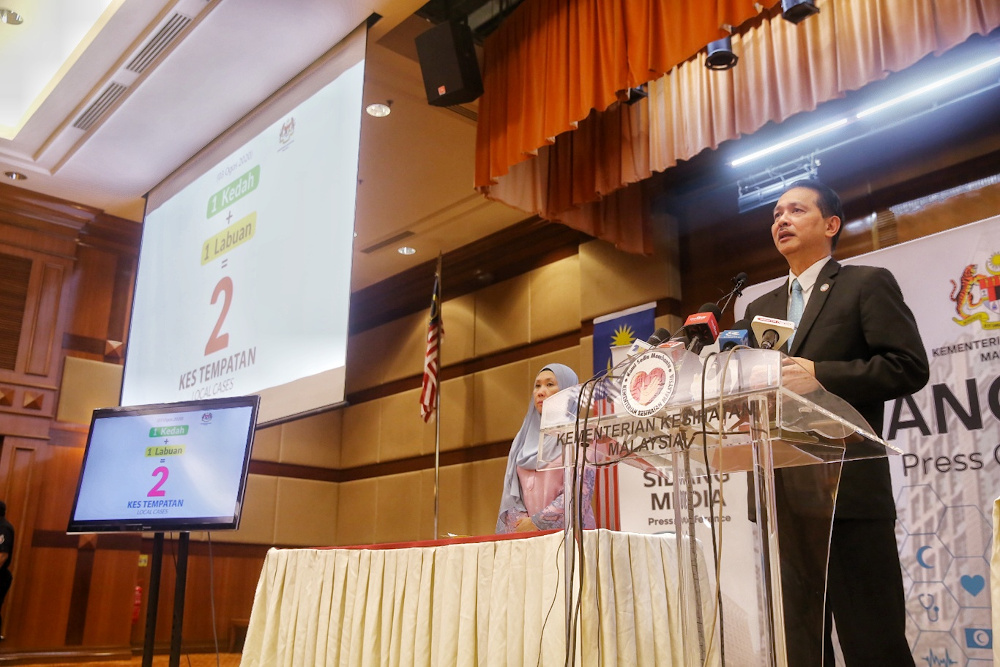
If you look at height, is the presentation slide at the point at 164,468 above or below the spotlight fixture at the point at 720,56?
below

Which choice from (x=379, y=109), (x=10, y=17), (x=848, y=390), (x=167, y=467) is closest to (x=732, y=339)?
(x=848, y=390)

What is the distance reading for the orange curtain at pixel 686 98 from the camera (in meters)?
2.71

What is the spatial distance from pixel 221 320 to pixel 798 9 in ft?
8.92

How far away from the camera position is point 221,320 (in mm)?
3746

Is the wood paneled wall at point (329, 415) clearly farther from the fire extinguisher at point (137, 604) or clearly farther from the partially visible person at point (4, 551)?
the partially visible person at point (4, 551)

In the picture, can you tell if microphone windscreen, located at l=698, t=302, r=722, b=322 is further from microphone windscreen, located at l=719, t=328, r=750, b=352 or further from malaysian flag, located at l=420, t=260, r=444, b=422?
malaysian flag, located at l=420, t=260, r=444, b=422

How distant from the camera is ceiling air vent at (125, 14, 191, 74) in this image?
3.70 m

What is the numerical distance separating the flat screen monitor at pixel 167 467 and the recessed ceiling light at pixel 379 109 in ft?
6.90

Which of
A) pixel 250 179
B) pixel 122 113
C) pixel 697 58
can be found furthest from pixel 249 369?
pixel 697 58

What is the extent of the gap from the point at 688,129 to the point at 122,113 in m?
3.03

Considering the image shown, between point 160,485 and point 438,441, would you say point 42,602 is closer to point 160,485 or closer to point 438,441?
point 438,441

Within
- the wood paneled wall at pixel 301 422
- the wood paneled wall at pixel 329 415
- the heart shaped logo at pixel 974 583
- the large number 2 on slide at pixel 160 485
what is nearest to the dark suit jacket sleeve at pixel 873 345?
the heart shaped logo at pixel 974 583

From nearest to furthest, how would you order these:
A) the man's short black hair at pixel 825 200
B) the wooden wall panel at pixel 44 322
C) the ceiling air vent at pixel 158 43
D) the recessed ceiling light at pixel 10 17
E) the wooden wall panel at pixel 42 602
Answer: the man's short black hair at pixel 825 200
the ceiling air vent at pixel 158 43
the recessed ceiling light at pixel 10 17
the wooden wall panel at pixel 42 602
the wooden wall panel at pixel 44 322

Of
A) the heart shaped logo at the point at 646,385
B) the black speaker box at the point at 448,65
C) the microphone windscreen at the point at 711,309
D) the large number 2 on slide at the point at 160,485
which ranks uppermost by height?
the black speaker box at the point at 448,65
